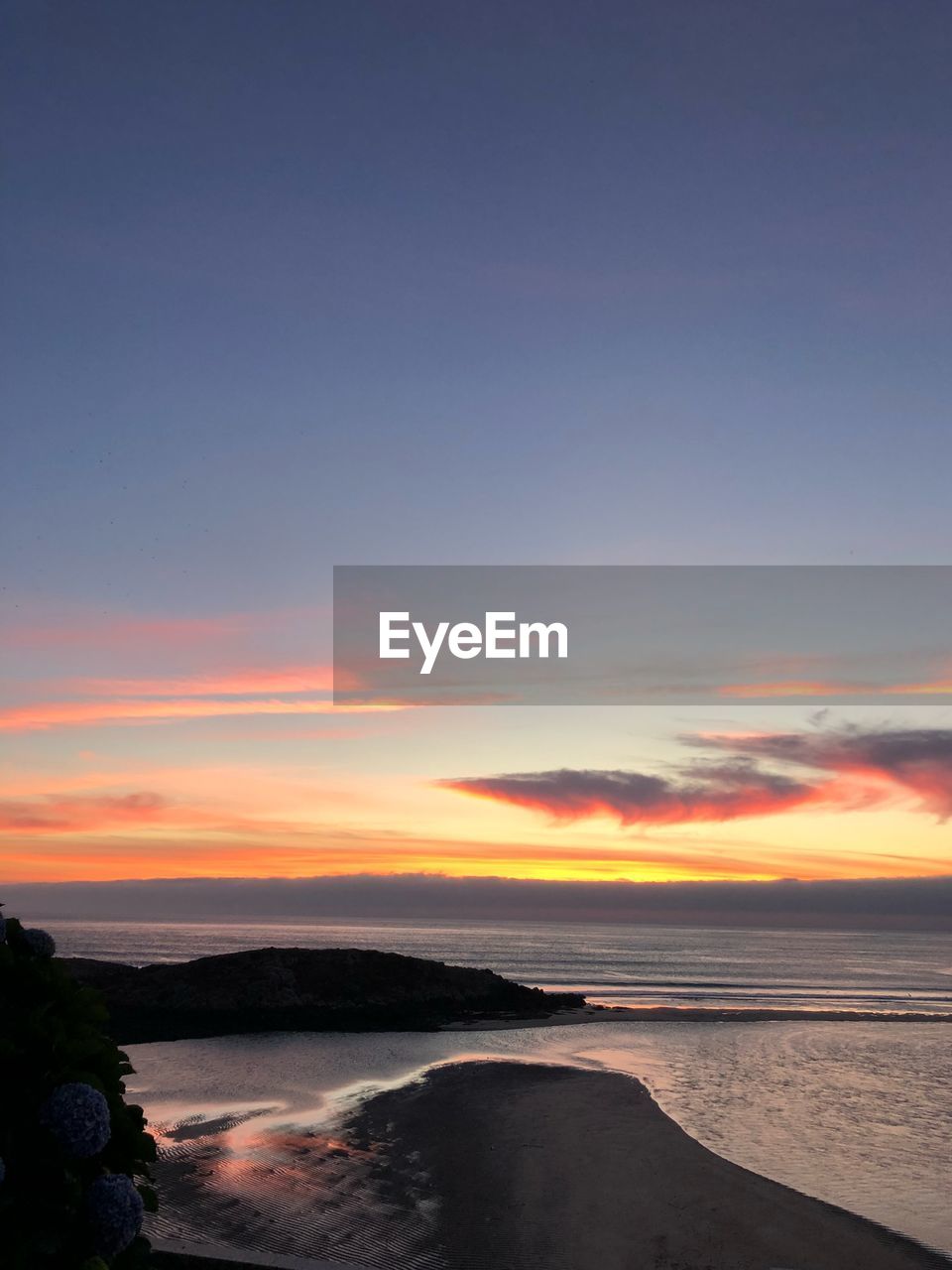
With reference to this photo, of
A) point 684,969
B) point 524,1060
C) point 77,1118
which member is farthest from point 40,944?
point 684,969

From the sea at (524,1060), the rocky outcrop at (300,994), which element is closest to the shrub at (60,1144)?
the sea at (524,1060)

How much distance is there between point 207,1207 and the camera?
14188 millimetres

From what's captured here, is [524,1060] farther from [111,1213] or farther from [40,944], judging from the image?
[111,1213]

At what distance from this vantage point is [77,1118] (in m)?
4.94

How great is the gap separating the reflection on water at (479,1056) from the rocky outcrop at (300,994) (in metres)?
3.71

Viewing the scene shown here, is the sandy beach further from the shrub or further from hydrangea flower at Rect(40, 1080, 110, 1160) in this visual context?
hydrangea flower at Rect(40, 1080, 110, 1160)

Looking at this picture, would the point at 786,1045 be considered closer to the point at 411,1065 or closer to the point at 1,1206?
the point at 411,1065

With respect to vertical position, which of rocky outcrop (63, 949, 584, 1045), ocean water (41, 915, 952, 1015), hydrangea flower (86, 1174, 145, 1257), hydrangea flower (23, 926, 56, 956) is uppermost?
hydrangea flower (23, 926, 56, 956)

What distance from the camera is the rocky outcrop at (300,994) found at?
37.3 metres

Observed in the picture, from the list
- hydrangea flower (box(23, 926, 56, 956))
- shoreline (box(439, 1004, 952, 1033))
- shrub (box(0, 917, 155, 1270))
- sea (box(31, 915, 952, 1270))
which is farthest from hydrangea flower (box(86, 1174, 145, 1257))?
shoreline (box(439, 1004, 952, 1033))

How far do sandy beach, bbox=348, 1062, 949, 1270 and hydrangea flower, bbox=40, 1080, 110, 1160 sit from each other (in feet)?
29.5

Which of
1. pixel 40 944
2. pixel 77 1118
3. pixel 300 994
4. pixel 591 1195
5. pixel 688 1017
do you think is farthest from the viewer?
pixel 688 1017

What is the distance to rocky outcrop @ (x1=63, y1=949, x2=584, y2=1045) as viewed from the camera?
37312 millimetres

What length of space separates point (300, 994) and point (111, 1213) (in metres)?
38.0
